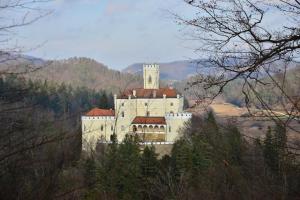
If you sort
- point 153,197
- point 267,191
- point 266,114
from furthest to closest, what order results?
point 153,197 < point 267,191 < point 266,114

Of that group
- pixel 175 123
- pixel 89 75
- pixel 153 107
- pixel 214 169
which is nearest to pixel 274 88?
pixel 214 169

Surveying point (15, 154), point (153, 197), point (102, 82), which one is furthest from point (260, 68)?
point (102, 82)

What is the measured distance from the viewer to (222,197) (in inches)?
383

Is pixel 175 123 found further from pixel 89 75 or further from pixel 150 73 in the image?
pixel 89 75

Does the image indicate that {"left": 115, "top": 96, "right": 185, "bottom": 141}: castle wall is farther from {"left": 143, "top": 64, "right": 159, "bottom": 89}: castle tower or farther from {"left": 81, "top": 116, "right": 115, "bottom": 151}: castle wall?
{"left": 81, "top": 116, "right": 115, "bottom": 151}: castle wall

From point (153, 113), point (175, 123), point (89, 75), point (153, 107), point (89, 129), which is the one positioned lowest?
point (175, 123)

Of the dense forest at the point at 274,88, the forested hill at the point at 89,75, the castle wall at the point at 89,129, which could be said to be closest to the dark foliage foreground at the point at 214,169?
the dense forest at the point at 274,88

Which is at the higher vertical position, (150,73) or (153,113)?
(150,73)

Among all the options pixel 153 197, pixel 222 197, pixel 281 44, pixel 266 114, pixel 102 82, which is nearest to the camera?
pixel 281 44

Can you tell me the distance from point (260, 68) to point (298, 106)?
0.42m

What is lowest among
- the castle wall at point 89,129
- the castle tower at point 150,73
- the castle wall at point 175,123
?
the castle wall at point 175,123

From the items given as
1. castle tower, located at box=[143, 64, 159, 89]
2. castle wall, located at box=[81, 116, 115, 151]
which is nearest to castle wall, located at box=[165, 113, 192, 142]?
castle wall, located at box=[81, 116, 115, 151]

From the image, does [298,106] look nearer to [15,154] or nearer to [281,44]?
[281,44]

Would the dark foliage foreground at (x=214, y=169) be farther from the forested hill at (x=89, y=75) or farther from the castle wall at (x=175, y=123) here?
the forested hill at (x=89, y=75)
